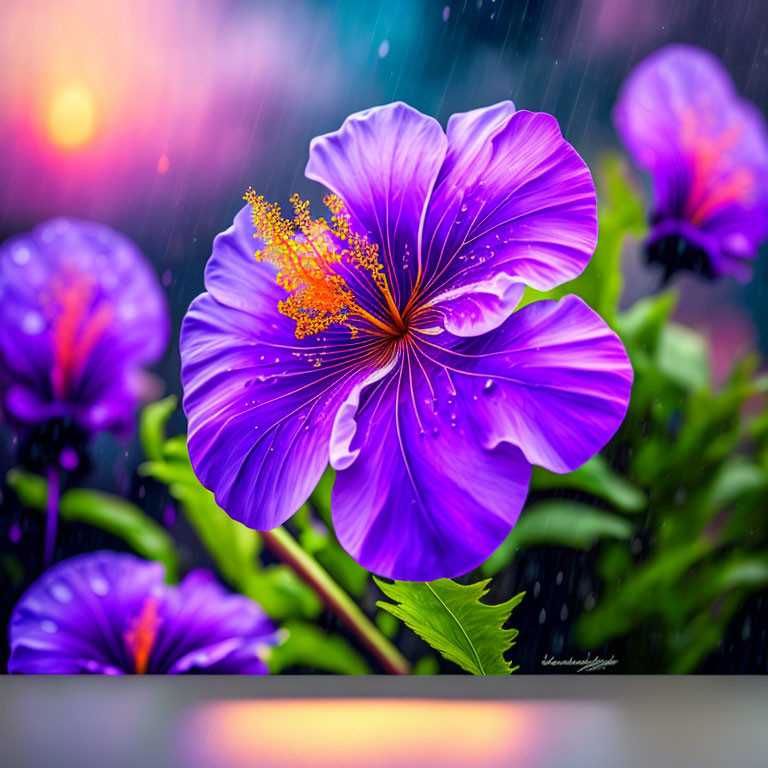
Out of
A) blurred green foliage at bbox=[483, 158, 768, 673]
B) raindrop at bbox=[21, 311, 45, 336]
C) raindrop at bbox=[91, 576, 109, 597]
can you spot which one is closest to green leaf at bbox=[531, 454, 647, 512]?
blurred green foliage at bbox=[483, 158, 768, 673]

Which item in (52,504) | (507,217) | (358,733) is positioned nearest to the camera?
(358,733)

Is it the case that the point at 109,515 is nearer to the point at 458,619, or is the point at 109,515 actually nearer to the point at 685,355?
the point at 458,619

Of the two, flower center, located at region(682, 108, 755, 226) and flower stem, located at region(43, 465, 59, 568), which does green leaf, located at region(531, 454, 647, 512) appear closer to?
flower center, located at region(682, 108, 755, 226)

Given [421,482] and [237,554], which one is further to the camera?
[237,554]

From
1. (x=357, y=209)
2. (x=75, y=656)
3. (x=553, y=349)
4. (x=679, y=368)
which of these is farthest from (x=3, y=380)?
(x=679, y=368)

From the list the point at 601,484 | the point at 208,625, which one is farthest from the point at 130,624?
the point at 601,484

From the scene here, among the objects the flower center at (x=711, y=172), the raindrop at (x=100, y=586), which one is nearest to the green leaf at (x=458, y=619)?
the raindrop at (x=100, y=586)

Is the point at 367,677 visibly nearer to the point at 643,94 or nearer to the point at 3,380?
the point at 3,380
